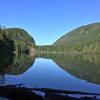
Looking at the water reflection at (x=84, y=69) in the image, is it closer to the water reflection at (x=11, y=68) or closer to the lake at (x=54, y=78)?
the lake at (x=54, y=78)

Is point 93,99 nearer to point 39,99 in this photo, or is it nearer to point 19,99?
point 39,99

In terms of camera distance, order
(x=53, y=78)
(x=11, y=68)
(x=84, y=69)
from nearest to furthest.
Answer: (x=53, y=78) < (x=11, y=68) < (x=84, y=69)

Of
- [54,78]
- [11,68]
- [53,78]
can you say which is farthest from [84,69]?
[53,78]

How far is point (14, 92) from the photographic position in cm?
2122

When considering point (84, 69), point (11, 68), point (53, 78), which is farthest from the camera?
point (84, 69)

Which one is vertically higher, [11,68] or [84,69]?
[11,68]

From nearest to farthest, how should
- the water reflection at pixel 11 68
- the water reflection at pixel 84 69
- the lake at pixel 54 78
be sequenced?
the lake at pixel 54 78 → the water reflection at pixel 11 68 → the water reflection at pixel 84 69

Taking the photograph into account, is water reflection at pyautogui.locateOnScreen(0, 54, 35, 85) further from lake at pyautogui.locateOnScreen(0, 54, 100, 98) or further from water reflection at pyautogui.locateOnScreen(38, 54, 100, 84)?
water reflection at pyautogui.locateOnScreen(38, 54, 100, 84)

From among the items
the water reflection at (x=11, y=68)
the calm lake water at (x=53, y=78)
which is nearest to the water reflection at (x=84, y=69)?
the calm lake water at (x=53, y=78)

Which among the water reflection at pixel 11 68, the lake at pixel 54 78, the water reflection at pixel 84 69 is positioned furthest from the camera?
the water reflection at pixel 84 69

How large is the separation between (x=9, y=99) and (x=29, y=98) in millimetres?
1793

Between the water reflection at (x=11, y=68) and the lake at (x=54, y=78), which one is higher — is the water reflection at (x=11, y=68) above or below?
above

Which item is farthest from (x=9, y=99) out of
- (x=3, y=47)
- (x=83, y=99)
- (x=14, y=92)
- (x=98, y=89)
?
(x=3, y=47)

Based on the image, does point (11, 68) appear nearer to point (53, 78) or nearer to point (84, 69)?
point (84, 69)
